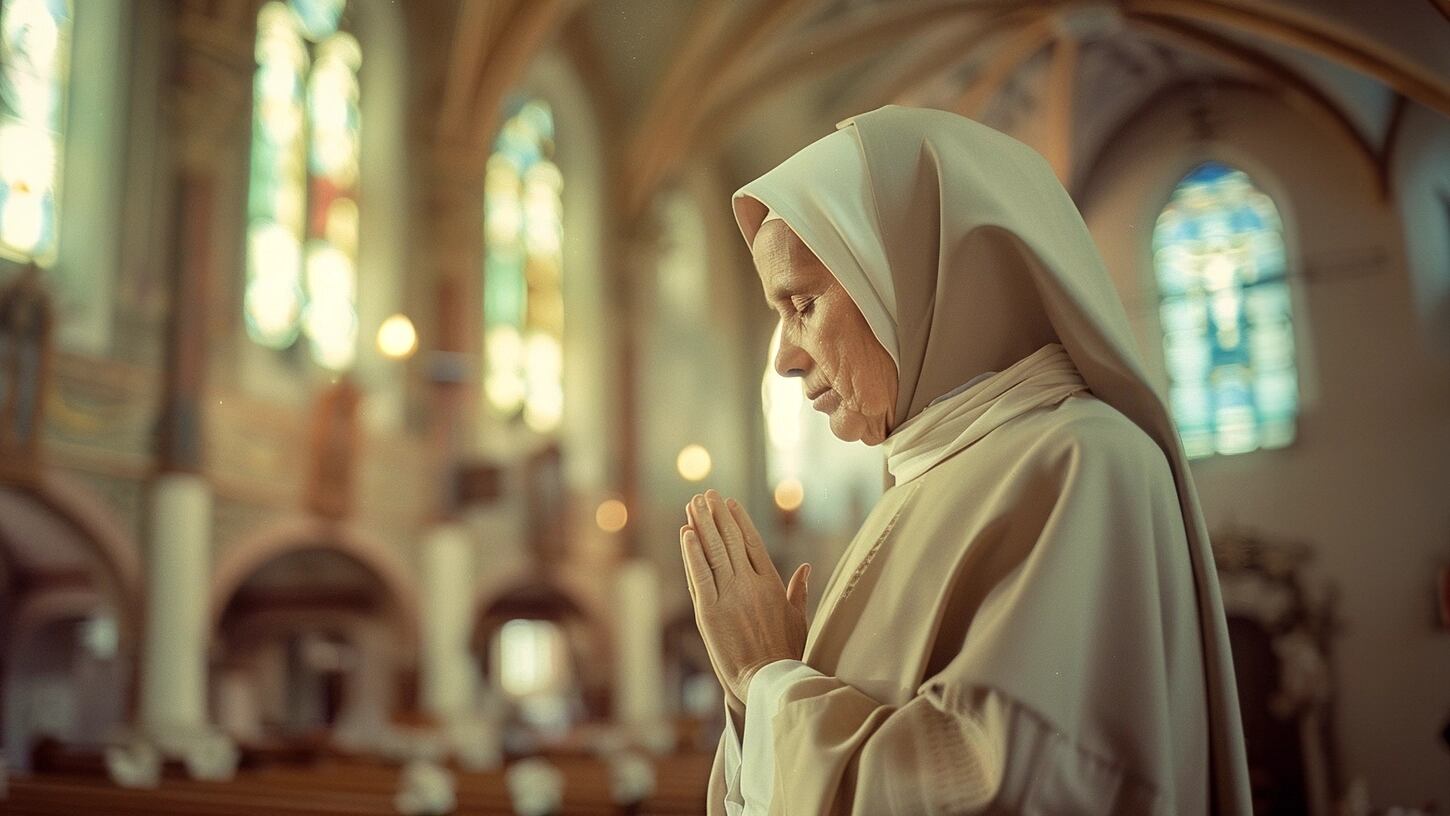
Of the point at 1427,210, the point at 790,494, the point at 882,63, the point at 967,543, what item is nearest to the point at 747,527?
the point at 967,543

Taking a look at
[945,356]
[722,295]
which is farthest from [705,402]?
[945,356]

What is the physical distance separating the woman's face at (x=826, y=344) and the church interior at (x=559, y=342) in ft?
19.3

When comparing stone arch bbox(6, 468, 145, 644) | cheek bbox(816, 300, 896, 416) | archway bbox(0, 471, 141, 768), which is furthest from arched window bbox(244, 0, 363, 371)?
cheek bbox(816, 300, 896, 416)

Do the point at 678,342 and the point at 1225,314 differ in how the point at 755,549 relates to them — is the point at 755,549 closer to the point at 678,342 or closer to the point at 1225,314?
the point at 1225,314

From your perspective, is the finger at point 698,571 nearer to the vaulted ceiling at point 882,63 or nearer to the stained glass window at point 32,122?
the stained glass window at point 32,122

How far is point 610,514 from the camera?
45.3 ft

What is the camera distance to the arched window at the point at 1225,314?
11.6 meters

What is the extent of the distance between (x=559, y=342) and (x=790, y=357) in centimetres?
1253

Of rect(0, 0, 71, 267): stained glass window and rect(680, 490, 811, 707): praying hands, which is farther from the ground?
rect(0, 0, 71, 267): stained glass window

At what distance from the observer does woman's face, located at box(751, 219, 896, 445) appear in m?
1.62

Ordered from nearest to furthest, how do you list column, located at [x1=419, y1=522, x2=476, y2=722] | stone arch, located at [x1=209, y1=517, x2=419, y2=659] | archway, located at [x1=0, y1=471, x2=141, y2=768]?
archway, located at [x1=0, y1=471, x2=141, y2=768] → stone arch, located at [x1=209, y1=517, x2=419, y2=659] → column, located at [x1=419, y1=522, x2=476, y2=722]

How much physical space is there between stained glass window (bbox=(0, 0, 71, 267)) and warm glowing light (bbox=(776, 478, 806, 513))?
17.8 ft

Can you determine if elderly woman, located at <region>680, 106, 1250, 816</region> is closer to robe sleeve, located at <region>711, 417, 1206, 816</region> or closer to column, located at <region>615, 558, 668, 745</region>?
robe sleeve, located at <region>711, 417, 1206, 816</region>

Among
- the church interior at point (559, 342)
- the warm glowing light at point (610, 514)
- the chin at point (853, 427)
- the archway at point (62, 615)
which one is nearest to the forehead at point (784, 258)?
the chin at point (853, 427)
